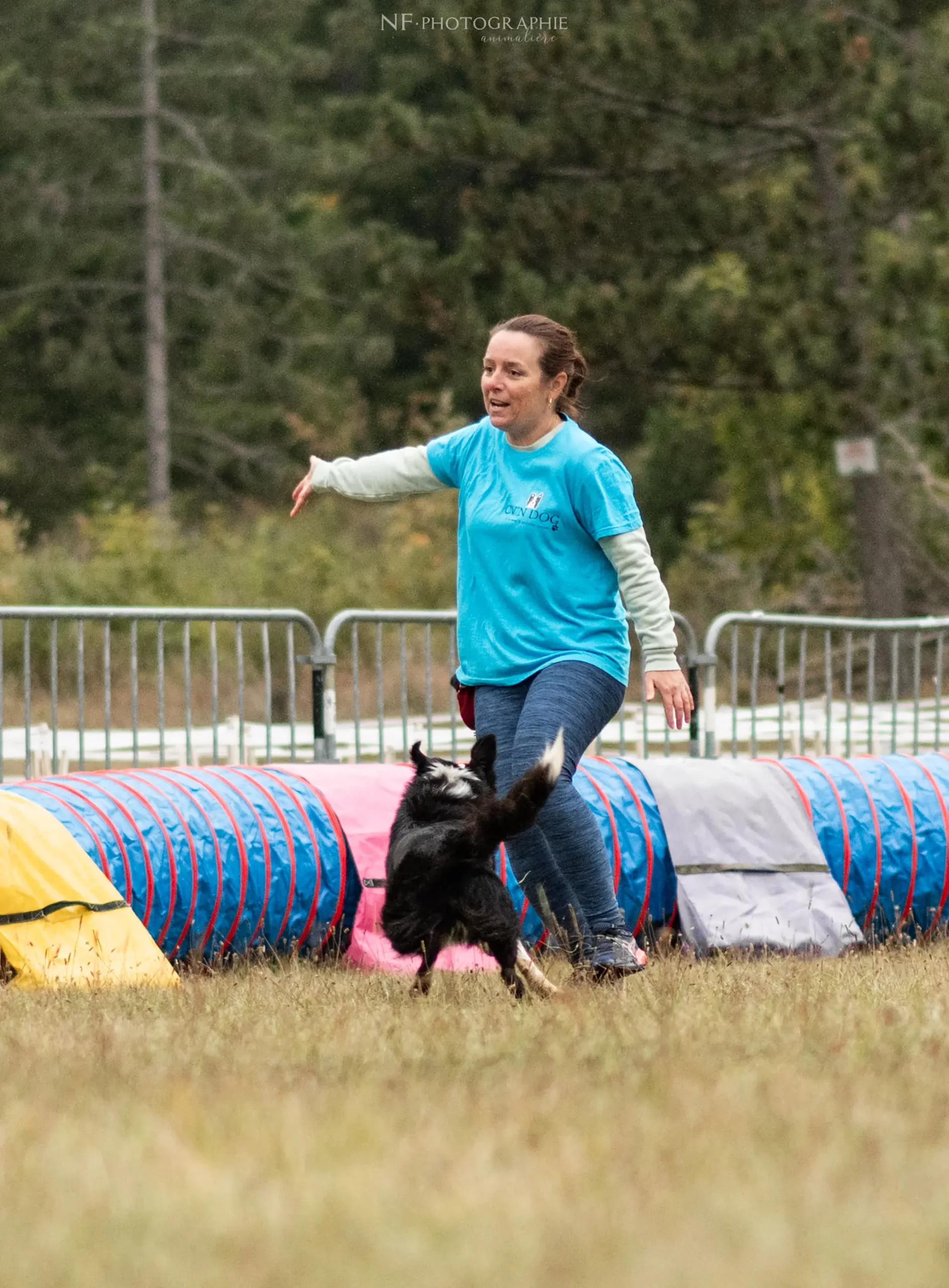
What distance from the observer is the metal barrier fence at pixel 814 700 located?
9.87m

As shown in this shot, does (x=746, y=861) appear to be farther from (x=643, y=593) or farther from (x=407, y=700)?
(x=407, y=700)

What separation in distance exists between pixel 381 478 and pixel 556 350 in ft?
2.20

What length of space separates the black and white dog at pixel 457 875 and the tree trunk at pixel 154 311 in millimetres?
23852

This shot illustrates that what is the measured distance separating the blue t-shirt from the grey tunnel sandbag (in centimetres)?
213

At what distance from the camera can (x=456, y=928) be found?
495 centimetres

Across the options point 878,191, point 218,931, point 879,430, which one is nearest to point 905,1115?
point 218,931

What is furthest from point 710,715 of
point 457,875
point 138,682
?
point 138,682

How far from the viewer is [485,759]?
499 cm

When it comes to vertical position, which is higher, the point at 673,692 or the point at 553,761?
the point at 673,692

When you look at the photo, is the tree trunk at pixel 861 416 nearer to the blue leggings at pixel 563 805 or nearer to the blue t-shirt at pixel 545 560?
the blue t-shirt at pixel 545 560

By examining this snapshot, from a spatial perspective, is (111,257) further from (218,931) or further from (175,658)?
(218,931)

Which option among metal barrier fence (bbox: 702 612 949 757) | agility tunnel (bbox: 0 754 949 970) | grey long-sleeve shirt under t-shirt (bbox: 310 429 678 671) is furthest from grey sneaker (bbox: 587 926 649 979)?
metal barrier fence (bbox: 702 612 949 757)

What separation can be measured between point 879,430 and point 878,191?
3.36 metres

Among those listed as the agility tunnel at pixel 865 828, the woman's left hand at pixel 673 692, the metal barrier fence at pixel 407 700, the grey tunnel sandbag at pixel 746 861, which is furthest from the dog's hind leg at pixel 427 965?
Result: the metal barrier fence at pixel 407 700
